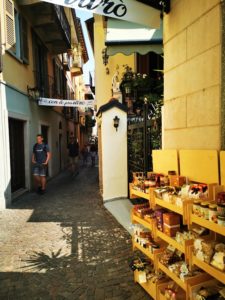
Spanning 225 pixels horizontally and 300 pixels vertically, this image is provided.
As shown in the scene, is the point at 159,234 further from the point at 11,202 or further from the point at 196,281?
the point at 11,202

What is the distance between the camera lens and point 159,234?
3066 millimetres

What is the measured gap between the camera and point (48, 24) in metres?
11.0

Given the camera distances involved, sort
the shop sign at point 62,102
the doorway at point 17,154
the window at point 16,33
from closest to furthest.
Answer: the window at point 16,33 → the doorway at point 17,154 → the shop sign at point 62,102

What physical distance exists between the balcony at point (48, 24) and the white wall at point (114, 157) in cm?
517

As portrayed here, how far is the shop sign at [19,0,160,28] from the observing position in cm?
310

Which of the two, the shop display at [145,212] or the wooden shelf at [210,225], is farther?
the shop display at [145,212]

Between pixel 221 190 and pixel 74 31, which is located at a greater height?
pixel 74 31

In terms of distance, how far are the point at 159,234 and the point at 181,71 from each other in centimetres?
178

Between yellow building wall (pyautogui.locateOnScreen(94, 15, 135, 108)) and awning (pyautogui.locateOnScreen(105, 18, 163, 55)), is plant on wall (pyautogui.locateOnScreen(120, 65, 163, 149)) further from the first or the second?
yellow building wall (pyautogui.locateOnScreen(94, 15, 135, 108))

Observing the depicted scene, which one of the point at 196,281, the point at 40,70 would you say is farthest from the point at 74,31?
the point at 196,281

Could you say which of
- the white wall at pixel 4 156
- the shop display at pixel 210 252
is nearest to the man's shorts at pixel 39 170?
the white wall at pixel 4 156

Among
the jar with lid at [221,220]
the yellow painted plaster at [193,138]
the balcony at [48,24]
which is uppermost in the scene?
the balcony at [48,24]

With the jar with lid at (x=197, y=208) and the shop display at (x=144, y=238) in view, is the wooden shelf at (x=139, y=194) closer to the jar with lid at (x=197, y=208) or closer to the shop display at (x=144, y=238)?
the shop display at (x=144, y=238)

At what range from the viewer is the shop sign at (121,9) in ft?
10.2
